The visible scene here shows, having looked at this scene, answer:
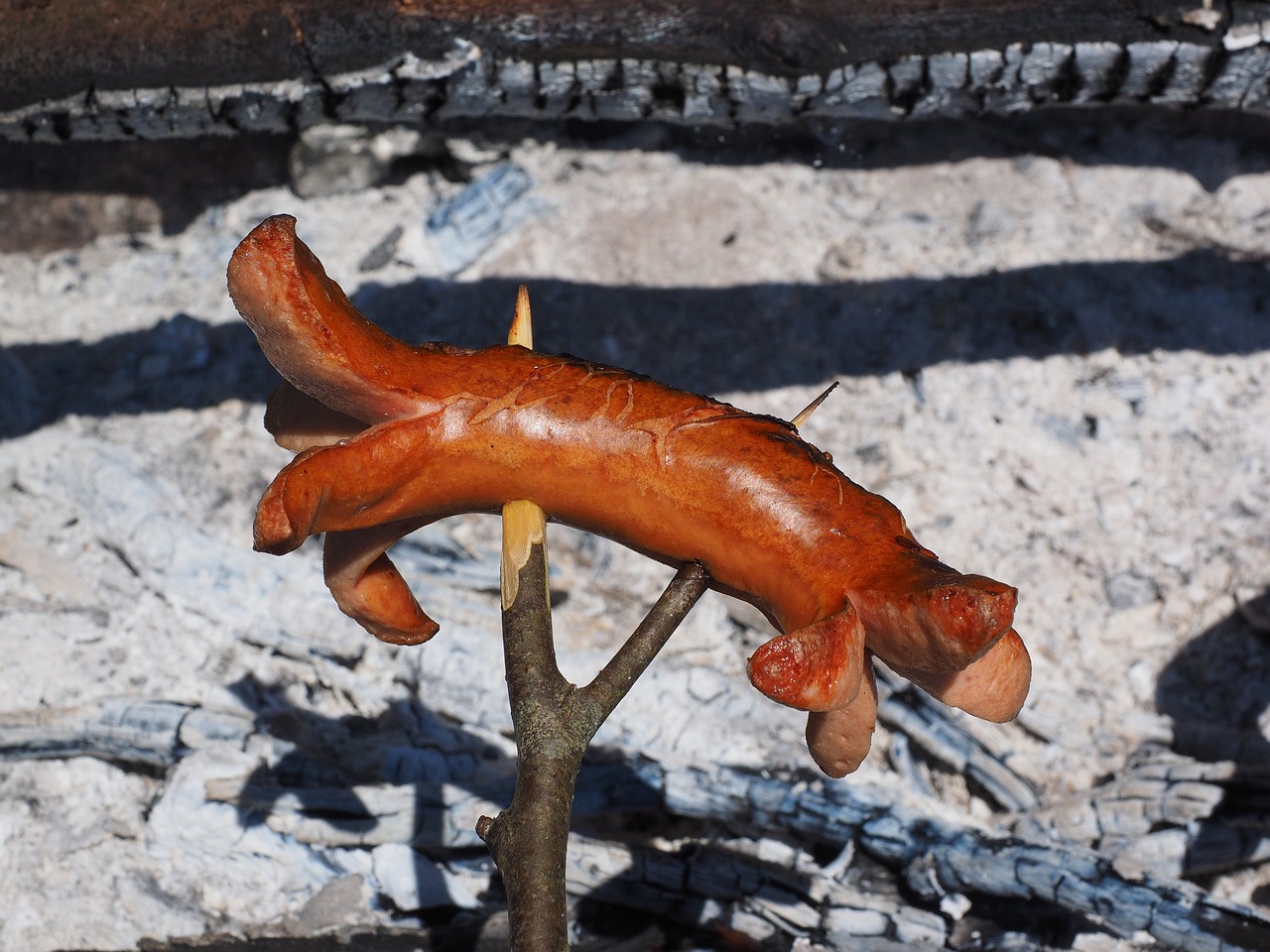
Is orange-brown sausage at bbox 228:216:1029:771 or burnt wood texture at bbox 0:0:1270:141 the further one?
burnt wood texture at bbox 0:0:1270:141

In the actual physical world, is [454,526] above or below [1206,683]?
above

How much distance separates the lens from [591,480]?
1.36m

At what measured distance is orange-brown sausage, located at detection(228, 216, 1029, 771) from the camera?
1.20 m

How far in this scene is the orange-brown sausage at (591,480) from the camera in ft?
3.95

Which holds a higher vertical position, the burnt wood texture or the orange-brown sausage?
the burnt wood texture

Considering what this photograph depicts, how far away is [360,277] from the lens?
3.71m

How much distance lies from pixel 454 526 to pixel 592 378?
1884 mm

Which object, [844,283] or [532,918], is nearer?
[532,918]

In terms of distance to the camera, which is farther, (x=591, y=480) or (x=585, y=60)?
(x=585, y=60)

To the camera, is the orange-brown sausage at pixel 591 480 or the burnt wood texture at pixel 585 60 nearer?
the orange-brown sausage at pixel 591 480

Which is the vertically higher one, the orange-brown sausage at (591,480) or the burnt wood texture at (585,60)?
the burnt wood texture at (585,60)

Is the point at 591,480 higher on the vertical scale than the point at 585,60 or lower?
lower

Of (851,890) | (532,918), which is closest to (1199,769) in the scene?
(851,890)

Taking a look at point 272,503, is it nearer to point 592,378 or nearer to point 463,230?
point 592,378
